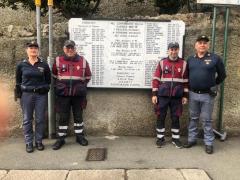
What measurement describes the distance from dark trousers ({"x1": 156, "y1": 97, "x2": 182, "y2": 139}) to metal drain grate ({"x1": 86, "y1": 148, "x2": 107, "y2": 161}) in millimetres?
998

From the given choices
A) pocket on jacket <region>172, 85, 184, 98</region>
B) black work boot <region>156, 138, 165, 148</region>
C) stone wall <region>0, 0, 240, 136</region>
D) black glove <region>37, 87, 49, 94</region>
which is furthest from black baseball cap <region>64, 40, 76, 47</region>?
black work boot <region>156, 138, 165, 148</region>

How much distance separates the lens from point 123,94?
726 centimetres

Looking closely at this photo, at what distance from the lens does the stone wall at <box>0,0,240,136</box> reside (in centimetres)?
712

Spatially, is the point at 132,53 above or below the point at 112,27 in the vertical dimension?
below

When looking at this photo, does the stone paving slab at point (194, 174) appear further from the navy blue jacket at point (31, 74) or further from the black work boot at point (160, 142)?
the navy blue jacket at point (31, 74)

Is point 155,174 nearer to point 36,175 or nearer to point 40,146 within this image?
point 36,175

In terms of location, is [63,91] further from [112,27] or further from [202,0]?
[202,0]

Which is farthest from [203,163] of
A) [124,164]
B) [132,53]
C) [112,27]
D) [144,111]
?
[112,27]

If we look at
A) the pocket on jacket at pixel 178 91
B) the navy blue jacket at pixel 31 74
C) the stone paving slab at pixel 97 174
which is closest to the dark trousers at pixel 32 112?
the navy blue jacket at pixel 31 74

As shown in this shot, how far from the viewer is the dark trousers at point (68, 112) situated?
6723mm

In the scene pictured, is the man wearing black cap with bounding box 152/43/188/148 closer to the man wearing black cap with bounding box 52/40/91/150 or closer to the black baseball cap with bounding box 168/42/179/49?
the black baseball cap with bounding box 168/42/179/49

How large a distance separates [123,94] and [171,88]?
1011mm

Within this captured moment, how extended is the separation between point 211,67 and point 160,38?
113 cm

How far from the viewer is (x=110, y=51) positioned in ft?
23.2
